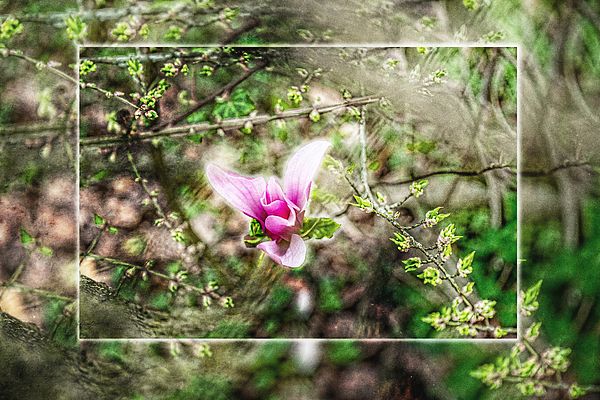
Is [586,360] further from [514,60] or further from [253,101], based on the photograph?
[253,101]

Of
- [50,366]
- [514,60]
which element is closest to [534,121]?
[514,60]

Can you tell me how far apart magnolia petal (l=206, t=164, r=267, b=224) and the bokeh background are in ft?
0.70

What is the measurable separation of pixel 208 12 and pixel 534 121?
55 cm

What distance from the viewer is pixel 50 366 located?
1.01 m

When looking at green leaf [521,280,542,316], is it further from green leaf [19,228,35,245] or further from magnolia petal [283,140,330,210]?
green leaf [19,228,35,245]

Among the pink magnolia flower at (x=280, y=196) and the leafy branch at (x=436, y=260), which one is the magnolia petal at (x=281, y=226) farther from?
the leafy branch at (x=436, y=260)

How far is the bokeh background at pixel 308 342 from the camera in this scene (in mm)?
1004

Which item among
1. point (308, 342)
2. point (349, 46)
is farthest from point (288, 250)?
point (349, 46)

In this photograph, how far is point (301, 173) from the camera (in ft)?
3.24

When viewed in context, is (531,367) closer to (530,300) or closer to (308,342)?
(530,300)

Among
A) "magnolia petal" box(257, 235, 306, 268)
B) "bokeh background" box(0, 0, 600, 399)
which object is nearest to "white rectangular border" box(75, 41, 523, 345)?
"bokeh background" box(0, 0, 600, 399)

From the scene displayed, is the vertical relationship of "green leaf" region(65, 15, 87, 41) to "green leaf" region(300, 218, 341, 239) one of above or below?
above

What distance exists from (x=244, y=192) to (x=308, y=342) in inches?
10.2

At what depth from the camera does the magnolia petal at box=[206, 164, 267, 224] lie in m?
0.98
